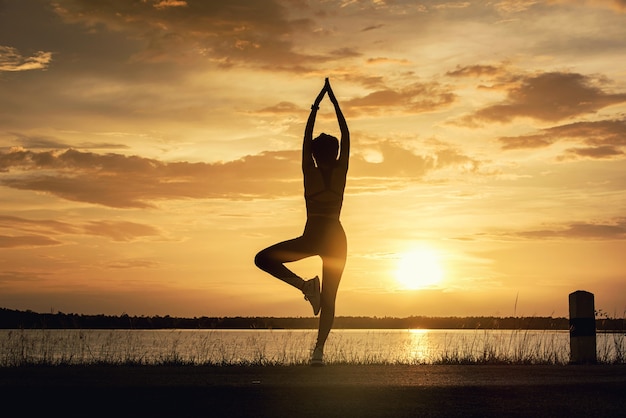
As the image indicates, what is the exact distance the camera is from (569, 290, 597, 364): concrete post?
14.2 meters

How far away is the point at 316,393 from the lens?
804 centimetres

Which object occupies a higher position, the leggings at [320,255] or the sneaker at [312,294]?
the leggings at [320,255]

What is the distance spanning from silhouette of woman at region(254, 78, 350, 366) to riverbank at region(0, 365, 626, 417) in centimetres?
118

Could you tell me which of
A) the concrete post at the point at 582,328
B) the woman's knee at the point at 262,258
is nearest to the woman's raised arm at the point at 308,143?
the woman's knee at the point at 262,258

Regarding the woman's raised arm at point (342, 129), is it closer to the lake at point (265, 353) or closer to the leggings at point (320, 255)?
the leggings at point (320, 255)

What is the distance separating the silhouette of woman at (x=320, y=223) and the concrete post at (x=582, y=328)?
210 inches

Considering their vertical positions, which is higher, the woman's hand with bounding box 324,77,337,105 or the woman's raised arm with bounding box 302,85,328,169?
the woman's hand with bounding box 324,77,337,105

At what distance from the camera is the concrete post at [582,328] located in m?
14.2

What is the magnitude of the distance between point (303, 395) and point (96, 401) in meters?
1.89

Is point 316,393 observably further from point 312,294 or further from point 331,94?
point 331,94

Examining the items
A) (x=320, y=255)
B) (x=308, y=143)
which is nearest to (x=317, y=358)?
(x=320, y=255)

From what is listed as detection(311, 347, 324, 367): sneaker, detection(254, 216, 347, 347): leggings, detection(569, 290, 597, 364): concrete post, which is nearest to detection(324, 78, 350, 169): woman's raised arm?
detection(254, 216, 347, 347): leggings

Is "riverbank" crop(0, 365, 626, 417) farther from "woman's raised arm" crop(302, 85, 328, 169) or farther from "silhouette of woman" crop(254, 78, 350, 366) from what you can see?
"woman's raised arm" crop(302, 85, 328, 169)

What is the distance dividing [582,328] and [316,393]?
7.65 m
